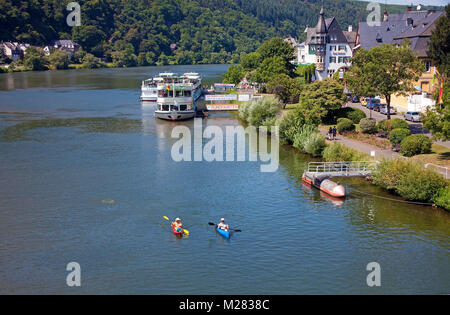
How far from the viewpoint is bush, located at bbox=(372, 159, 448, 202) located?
45.9m

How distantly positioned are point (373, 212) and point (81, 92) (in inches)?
4591

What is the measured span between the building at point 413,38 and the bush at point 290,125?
15.6 metres

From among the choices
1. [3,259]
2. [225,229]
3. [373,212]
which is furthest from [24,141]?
[373,212]

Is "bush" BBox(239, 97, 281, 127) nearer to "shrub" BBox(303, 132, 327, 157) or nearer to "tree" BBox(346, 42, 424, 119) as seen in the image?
"tree" BBox(346, 42, 424, 119)

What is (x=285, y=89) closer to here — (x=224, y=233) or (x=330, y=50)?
(x=330, y=50)

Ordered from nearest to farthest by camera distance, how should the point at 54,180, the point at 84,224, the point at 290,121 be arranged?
1. the point at 84,224
2. the point at 54,180
3. the point at 290,121

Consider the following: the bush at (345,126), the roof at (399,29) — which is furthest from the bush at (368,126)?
the roof at (399,29)

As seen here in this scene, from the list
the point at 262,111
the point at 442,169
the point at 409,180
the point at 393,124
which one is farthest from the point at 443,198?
the point at 262,111

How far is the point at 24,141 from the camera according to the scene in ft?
247

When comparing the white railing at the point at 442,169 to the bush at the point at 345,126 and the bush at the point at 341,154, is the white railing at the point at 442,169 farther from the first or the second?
the bush at the point at 345,126

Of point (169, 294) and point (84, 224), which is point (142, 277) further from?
point (84, 224)

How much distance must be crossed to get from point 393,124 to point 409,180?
794 inches

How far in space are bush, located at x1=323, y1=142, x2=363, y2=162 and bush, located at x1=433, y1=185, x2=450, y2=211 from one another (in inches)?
465

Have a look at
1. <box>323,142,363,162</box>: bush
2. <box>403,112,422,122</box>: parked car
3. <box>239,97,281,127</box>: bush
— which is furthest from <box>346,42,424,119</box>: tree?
<box>323,142,363,162</box>: bush
